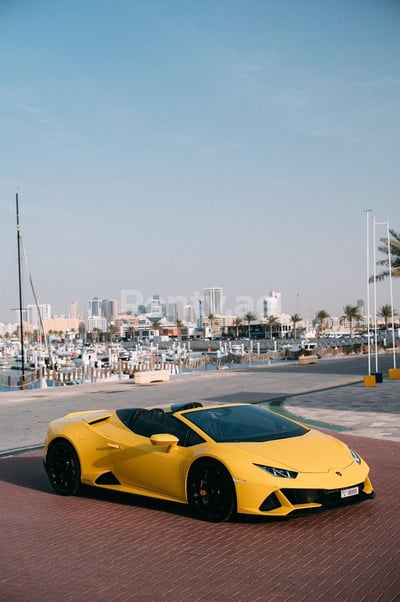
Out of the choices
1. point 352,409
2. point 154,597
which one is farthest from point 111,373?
point 154,597

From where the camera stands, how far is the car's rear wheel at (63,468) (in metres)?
9.10

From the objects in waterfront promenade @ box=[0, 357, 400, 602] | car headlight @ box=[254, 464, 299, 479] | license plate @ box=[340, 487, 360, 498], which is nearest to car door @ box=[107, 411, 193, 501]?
waterfront promenade @ box=[0, 357, 400, 602]

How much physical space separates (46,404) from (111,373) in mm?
25078

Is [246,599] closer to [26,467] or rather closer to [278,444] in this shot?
[278,444]

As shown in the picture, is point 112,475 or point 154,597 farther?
point 112,475

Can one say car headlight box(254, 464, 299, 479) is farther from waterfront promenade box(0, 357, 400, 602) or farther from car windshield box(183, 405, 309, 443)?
car windshield box(183, 405, 309, 443)

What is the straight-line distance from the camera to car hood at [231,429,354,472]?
7.51 metres

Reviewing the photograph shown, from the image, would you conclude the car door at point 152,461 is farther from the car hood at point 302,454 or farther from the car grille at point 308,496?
the car grille at point 308,496

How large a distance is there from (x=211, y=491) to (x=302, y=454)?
3.31 ft

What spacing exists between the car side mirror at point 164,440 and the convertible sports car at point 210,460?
11 mm

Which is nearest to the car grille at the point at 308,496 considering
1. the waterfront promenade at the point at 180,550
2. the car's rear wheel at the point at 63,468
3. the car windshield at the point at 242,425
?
the waterfront promenade at the point at 180,550

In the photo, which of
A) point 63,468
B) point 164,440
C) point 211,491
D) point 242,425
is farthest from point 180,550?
point 63,468

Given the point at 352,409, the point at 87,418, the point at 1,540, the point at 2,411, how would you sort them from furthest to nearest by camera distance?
the point at 2,411, the point at 352,409, the point at 87,418, the point at 1,540

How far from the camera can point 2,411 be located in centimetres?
2100
